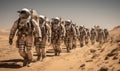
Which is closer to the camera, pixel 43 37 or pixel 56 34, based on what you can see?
pixel 43 37

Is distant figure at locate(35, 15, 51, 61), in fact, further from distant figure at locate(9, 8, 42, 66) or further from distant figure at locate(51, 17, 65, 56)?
distant figure at locate(9, 8, 42, 66)

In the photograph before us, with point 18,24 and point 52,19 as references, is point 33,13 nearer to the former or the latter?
point 18,24

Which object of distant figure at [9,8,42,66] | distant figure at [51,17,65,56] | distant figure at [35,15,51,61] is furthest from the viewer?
distant figure at [51,17,65,56]

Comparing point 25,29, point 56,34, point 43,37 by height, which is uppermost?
point 25,29

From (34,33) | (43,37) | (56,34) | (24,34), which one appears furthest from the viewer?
(56,34)

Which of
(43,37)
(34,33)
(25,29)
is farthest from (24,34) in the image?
(43,37)

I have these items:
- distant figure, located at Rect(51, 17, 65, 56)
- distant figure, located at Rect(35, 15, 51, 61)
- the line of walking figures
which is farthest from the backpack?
distant figure, located at Rect(51, 17, 65, 56)

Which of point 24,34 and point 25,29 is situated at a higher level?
point 25,29

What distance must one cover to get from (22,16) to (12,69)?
2413 mm

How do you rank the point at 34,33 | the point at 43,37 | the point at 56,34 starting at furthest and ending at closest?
the point at 56,34 → the point at 43,37 → the point at 34,33

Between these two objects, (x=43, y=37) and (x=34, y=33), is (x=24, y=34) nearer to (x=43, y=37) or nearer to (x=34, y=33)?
(x=34, y=33)

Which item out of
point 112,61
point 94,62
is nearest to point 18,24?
point 94,62

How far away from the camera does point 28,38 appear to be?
10.4 meters

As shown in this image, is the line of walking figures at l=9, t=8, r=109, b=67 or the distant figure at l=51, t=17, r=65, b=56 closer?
the line of walking figures at l=9, t=8, r=109, b=67
